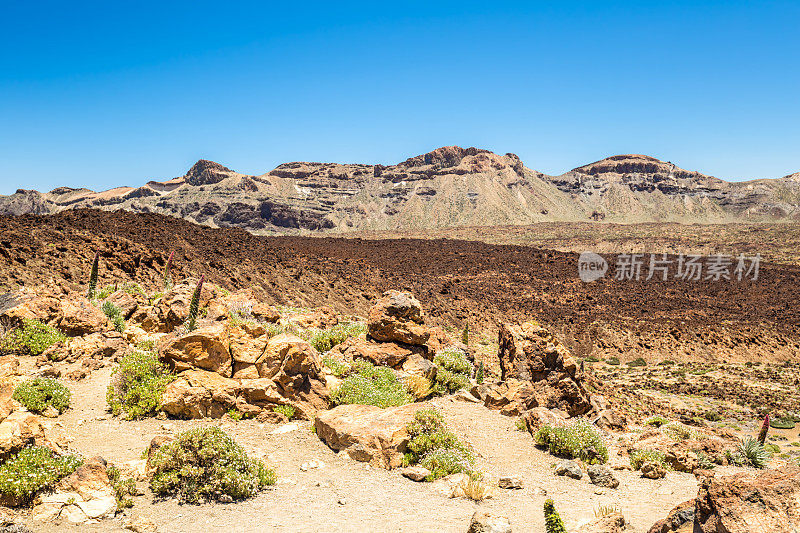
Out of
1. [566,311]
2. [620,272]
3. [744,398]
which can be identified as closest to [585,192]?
[620,272]

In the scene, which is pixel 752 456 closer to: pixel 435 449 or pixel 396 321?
pixel 435 449

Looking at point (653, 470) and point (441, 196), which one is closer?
point (653, 470)

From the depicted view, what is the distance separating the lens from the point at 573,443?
8789 mm

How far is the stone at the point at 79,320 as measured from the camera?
1061cm

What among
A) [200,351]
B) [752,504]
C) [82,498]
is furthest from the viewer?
[200,351]

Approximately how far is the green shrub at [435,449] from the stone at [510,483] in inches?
19.7

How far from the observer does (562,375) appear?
11406 mm

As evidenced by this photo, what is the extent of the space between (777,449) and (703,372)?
13476 mm

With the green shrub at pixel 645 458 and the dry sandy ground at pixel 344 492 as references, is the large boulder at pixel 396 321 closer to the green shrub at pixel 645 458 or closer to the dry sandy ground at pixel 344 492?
the dry sandy ground at pixel 344 492

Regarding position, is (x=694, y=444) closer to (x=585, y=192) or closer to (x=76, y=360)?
(x=76, y=360)

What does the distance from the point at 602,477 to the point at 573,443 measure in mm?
1046

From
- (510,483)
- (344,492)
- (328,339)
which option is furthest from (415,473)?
(328,339)

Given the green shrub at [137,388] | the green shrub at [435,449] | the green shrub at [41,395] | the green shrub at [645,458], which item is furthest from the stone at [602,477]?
the green shrub at [41,395]

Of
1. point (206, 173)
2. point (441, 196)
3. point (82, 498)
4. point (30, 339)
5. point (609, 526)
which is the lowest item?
point (82, 498)
